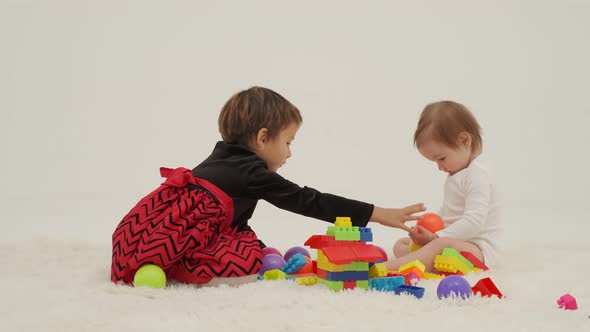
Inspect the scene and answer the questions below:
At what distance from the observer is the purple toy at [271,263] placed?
91.9 inches

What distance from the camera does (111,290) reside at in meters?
1.90

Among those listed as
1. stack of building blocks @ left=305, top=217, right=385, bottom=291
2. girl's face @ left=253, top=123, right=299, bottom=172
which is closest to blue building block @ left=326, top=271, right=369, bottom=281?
stack of building blocks @ left=305, top=217, right=385, bottom=291

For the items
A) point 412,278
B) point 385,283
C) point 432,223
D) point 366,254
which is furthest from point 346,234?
point 432,223

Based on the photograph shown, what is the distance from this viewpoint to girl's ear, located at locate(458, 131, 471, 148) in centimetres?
261

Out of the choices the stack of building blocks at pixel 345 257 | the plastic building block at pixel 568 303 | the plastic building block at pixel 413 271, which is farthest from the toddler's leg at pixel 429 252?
the plastic building block at pixel 568 303

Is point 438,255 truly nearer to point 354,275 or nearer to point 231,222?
point 354,275

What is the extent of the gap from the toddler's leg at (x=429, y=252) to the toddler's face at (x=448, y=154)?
35 cm

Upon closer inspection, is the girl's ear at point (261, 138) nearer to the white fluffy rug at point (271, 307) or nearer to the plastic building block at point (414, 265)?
the white fluffy rug at point (271, 307)

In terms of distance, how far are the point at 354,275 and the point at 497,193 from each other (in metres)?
1.04

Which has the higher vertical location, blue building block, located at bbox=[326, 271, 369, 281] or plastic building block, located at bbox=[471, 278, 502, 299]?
plastic building block, located at bbox=[471, 278, 502, 299]

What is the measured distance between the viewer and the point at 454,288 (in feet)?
5.65

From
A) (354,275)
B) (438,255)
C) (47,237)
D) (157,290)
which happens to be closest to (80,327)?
(157,290)

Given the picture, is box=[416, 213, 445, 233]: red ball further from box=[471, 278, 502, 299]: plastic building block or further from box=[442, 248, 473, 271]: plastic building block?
box=[471, 278, 502, 299]: plastic building block

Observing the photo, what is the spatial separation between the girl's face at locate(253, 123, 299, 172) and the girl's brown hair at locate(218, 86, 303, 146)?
0.7 inches
